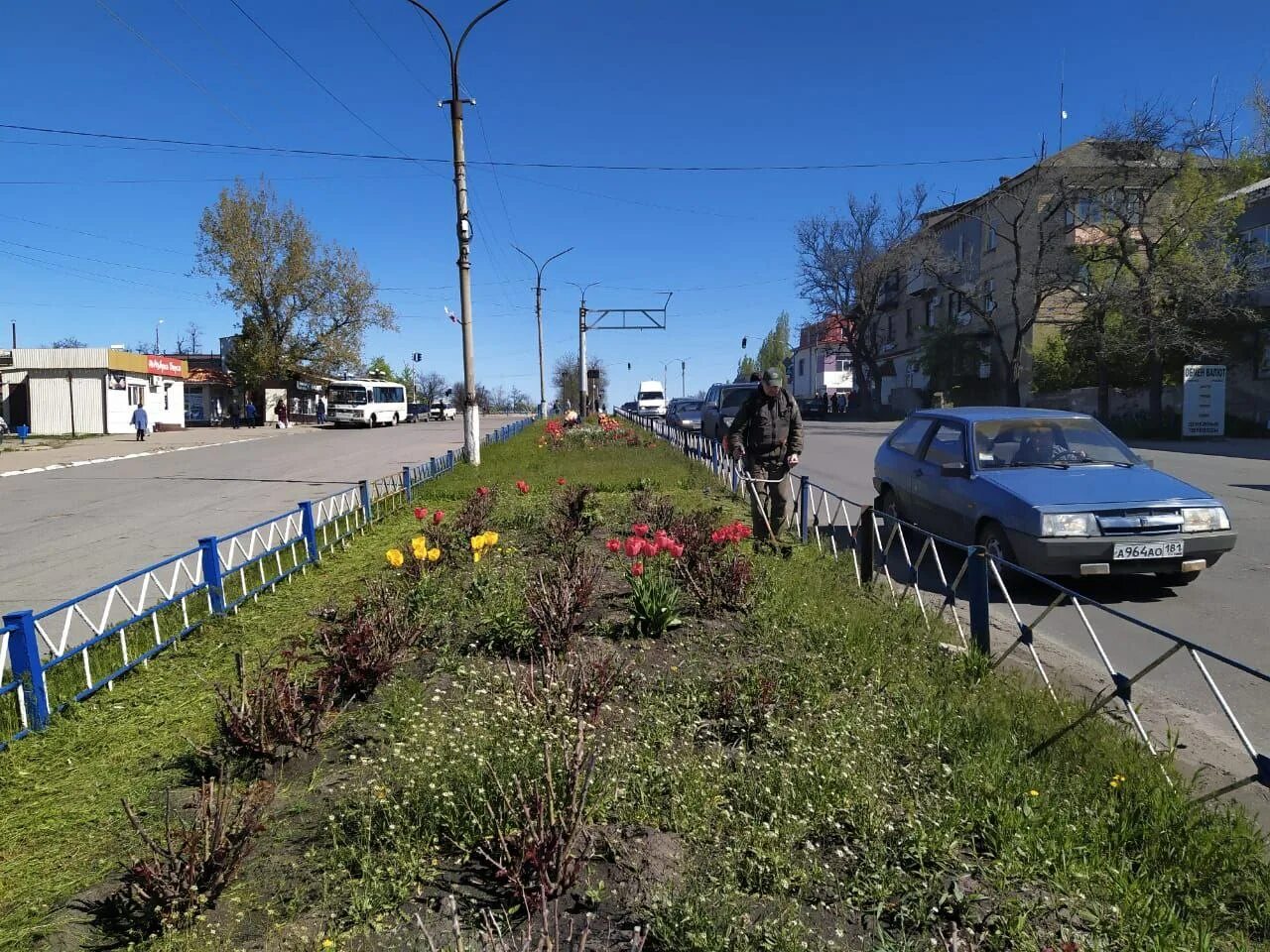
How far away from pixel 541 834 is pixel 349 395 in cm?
4604

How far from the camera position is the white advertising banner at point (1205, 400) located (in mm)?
23297

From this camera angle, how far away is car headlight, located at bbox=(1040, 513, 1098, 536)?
19.5 ft

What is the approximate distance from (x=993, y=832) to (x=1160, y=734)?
1906 mm

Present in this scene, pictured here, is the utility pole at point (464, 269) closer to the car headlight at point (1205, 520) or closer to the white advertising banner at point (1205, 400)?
the car headlight at point (1205, 520)

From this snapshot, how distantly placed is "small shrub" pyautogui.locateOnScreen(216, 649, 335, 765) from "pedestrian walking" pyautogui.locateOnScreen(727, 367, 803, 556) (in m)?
5.14

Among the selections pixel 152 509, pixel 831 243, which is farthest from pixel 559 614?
pixel 831 243

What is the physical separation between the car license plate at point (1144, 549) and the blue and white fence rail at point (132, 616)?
6.33 meters

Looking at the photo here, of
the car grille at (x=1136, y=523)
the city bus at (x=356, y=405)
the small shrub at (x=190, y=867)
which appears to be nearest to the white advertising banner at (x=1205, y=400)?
the car grille at (x=1136, y=523)

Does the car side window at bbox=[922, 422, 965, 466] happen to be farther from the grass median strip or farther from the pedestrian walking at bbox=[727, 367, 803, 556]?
the grass median strip

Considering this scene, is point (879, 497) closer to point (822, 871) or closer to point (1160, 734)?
point (1160, 734)

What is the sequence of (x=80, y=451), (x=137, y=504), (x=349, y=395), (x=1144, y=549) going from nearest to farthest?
1. (x=1144, y=549)
2. (x=137, y=504)
3. (x=80, y=451)
4. (x=349, y=395)

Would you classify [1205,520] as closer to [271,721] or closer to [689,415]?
[271,721]

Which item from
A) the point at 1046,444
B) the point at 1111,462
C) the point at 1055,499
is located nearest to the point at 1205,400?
the point at 1111,462

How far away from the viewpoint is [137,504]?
12938 mm
